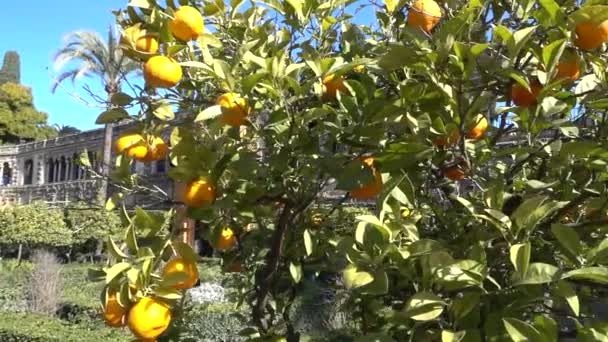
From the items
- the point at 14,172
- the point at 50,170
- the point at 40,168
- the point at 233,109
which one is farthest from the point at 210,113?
→ the point at 14,172

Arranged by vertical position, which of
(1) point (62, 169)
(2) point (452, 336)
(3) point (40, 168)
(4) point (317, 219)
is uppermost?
(3) point (40, 168)

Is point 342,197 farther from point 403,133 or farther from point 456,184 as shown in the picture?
point 403,133

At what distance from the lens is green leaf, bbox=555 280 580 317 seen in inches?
38.8

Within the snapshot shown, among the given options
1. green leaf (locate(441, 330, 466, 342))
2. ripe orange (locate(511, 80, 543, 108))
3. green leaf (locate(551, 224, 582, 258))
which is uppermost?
ripe orange (locate(511, 80, 543, 108))

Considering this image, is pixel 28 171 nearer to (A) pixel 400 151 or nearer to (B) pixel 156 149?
(B) pixel 156 149

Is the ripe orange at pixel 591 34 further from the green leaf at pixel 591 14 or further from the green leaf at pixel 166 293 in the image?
the green leaf at pixel 166 293

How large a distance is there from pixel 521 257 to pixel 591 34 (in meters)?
0.42

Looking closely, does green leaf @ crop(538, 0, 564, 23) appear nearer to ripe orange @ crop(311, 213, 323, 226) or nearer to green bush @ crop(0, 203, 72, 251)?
ripe orange @ crop(311, 213, 323, 226)

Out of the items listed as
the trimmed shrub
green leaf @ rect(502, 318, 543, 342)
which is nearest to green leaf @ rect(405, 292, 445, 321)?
green leaf @ rect(502, 318, 543, 342)

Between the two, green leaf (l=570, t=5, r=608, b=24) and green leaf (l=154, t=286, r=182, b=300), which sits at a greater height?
green leaf (l=570, t=5, r=608, b=24)

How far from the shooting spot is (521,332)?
0.98 meters

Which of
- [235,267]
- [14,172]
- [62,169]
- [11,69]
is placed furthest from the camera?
[11,69]

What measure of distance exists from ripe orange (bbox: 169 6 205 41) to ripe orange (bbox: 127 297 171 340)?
582 mm

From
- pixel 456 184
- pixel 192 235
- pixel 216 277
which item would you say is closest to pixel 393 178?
pixel 456 184
